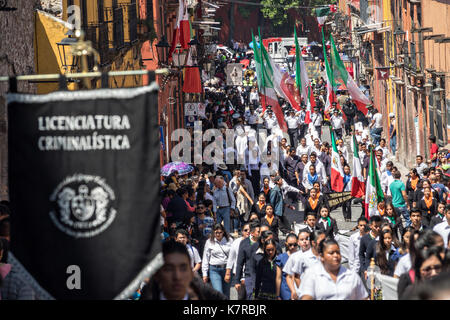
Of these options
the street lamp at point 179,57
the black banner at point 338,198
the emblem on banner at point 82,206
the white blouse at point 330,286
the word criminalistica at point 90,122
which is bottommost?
the black banner at point 338,198

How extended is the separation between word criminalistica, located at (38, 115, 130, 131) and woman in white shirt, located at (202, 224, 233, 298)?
664cm

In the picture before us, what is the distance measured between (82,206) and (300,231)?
5.52m

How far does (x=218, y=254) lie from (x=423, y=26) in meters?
17.9

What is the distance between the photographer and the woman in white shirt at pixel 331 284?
801 centimetres

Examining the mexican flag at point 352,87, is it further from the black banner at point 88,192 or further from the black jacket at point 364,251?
the black banner at point 88,192

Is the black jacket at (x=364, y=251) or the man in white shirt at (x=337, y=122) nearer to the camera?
the black jacket at (x=364, y=251)

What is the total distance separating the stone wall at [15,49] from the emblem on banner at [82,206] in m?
8.33

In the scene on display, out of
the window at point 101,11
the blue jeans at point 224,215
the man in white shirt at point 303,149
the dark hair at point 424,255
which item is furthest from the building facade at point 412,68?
the dark hair at point 424,255

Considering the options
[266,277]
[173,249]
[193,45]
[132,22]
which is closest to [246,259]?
[266,277]

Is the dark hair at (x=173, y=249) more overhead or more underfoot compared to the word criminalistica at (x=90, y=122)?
more underfoot

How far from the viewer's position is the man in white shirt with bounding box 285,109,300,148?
34.0 m

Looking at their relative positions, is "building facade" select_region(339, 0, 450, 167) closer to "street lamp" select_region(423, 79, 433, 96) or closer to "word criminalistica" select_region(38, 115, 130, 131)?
"street lamp" select_region(423, 79, 433, 96)

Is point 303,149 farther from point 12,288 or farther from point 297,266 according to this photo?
point 12,288
